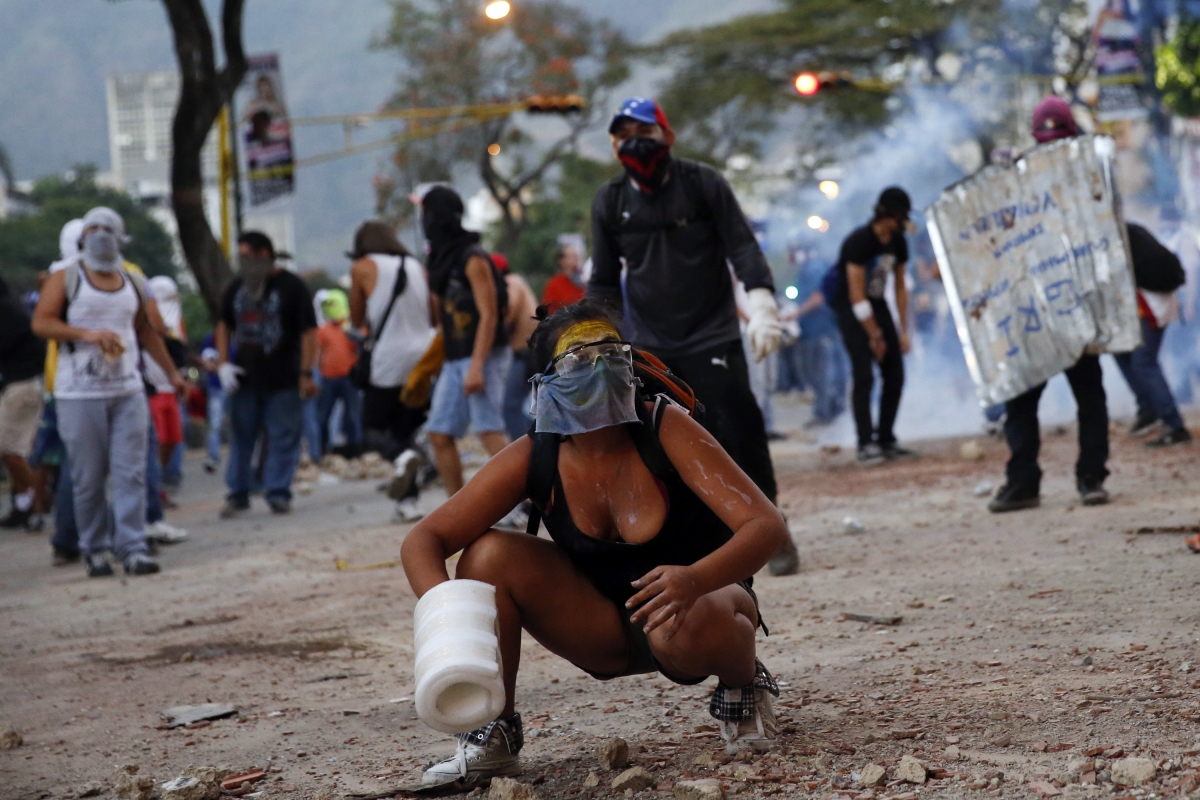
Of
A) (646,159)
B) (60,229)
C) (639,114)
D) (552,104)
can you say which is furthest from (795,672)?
(60,229)

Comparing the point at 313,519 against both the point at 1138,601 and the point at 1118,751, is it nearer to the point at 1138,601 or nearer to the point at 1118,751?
the point at 1138,601

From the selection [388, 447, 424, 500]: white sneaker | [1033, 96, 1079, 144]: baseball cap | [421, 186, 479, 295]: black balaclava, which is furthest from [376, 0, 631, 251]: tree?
[1033, 96, 1079, 144]: baseball cap

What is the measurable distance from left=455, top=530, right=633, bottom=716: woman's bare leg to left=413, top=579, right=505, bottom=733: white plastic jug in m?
0.26

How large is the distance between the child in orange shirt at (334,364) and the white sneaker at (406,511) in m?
5.90

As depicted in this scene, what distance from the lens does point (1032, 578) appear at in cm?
546

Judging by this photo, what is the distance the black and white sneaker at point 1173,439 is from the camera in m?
9.85

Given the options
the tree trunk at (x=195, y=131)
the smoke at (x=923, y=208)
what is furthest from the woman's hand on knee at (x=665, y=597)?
the tree trunk at (x=195, y=131)

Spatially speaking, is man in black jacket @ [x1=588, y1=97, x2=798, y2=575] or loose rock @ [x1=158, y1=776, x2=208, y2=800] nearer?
loose rock @ [x1=158, y1=776, x2=208, y2=800]

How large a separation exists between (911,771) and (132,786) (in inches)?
74.1

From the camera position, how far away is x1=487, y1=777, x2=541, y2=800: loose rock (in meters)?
3.16

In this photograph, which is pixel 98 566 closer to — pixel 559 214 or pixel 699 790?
pixel 699 790

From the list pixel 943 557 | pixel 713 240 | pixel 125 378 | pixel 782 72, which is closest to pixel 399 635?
pixel 713 240

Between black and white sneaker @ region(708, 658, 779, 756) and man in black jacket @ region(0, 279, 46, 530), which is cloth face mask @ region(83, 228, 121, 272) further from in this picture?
black and white sneaker @ region(708, 658, 779, 756)

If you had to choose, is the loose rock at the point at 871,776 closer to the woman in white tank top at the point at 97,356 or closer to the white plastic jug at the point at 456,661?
the white plastic jug at the point at 456,661
